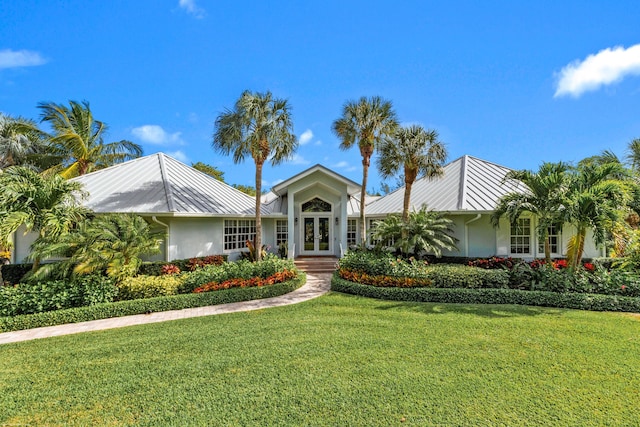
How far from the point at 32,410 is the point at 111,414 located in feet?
4.23

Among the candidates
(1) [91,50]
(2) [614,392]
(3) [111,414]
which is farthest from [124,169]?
(2) [614,392]

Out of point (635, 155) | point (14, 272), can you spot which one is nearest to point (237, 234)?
point (14, 272)

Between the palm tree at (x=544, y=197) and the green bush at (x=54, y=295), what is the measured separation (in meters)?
14.4

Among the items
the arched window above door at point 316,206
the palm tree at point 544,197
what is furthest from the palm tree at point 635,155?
the arched window above door at point 316,206

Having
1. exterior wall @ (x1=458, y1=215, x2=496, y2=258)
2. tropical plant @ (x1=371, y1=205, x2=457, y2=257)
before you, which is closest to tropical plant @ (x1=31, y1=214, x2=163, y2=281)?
tropical plant @ (x1=371, y1=205, x2=457, y2=257)

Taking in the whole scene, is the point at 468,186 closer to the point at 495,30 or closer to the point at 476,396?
the point at 495,30

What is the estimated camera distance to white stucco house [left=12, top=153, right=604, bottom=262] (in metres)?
12.9

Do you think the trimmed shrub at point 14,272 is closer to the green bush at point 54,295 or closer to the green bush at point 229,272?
the green bush at point 54,295

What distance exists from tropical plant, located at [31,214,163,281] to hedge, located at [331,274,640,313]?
8188 mm

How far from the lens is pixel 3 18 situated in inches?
356

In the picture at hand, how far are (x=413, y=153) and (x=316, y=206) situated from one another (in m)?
6.79

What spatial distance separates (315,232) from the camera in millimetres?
17516

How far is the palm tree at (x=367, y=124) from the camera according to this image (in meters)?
13.4

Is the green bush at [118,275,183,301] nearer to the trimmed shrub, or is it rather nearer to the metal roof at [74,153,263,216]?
the metal roof at [74,153,263,216]
